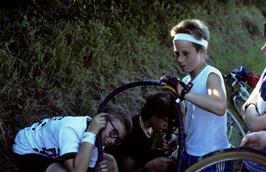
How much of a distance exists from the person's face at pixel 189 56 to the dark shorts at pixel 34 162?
118cm

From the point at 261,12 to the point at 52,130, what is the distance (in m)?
10.7

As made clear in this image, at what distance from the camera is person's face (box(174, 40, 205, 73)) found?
3.18 m

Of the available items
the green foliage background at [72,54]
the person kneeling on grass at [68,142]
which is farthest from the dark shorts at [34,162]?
the green foliage background at [72,54]

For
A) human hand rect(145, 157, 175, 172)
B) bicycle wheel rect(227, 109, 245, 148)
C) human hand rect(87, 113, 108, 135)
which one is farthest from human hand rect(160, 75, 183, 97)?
bicycle wheel rect(227, 109, 245, 148)

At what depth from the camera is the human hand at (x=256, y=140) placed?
2.65 meters

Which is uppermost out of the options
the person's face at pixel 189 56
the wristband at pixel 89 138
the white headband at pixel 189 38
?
the white headband at pixel 189 38

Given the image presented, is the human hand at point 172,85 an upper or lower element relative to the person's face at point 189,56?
lower

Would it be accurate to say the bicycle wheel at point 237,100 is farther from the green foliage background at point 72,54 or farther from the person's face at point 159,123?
the person's face at point 159,123

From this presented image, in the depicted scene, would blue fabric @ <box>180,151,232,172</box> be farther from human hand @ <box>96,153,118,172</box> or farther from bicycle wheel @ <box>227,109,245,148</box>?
bicycle wheel @ <box>227,109,245,148</box>

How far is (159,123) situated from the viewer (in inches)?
141

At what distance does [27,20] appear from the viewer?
14.5 ft

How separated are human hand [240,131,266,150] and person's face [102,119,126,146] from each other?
0.91 m

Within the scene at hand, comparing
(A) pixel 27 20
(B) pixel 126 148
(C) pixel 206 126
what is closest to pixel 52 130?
(B) pixel 126 148

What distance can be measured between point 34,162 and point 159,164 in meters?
1.01
